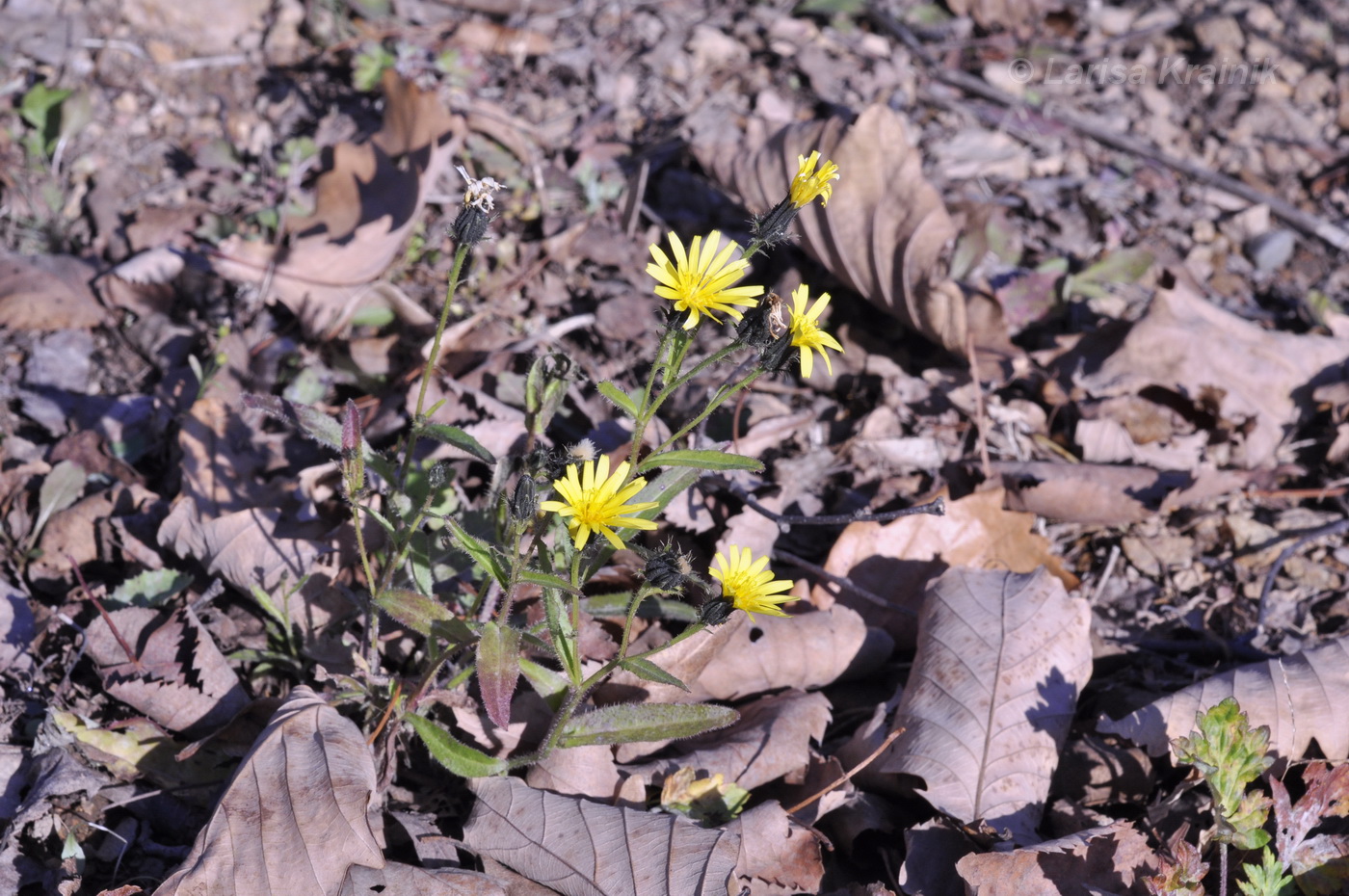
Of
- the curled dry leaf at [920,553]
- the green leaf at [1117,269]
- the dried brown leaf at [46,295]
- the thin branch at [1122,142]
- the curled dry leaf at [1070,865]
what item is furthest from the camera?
the thin branch at [1122,142]

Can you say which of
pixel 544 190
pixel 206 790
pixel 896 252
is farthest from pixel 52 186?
pixel 896 252

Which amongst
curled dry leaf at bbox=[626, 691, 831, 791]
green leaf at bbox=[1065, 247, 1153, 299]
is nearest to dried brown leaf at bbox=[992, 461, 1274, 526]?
green leaf at bbox=[1065, 247, 1153, 299]

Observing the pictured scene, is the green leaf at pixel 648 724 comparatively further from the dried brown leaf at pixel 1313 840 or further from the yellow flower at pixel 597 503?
the dried brown leaf at pixel 1313 840

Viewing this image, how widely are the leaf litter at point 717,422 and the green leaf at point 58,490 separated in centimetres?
1

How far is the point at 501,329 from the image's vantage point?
14.4 ft

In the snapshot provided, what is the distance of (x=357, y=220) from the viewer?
4.62m

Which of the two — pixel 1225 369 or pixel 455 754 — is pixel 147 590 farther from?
pixel 1225 369

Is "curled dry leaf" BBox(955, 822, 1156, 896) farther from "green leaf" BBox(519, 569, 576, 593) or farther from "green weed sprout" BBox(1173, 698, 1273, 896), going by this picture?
"green leaf" BBox(519, 569, 576, 593)

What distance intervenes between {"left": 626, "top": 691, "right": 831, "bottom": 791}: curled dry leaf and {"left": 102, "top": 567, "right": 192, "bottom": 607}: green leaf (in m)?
1.71

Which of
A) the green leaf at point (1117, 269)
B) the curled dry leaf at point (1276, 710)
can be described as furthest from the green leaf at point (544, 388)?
the green leaf at point (1117, 269)

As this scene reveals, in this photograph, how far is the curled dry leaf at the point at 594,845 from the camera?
2.60 m

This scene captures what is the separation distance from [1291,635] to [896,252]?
2.19m

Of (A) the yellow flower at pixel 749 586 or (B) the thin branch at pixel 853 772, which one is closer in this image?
(A) the yellow flower at pixel 749 586


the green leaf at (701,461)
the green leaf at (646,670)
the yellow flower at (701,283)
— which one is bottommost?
the green leaf at (646,670)
